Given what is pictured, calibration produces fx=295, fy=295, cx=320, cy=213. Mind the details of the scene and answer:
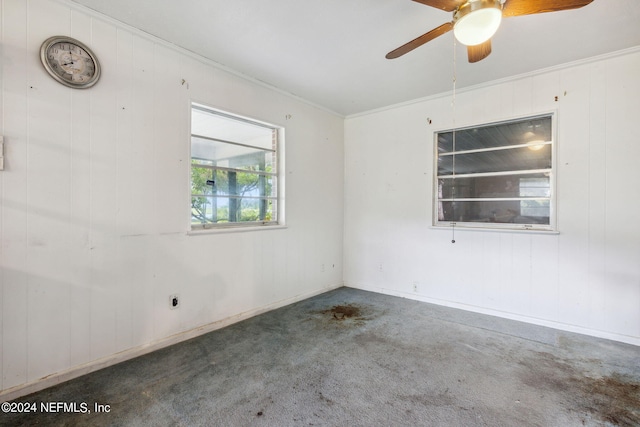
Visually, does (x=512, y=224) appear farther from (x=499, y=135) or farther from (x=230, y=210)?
(x=230, y=210)

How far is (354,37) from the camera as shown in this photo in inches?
96.9

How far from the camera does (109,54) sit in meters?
2.26

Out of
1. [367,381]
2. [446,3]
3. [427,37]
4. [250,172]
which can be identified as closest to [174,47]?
[250,172]

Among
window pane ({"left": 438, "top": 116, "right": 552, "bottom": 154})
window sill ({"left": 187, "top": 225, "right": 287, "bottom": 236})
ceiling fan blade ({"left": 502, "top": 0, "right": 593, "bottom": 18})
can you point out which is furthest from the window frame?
ceiling fan blade ({"left": 502, "top": 0, "right": 593, "bottom": 18})

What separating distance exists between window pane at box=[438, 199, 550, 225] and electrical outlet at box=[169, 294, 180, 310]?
313 cm

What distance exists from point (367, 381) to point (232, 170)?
2337 mm

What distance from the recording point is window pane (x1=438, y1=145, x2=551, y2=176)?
314cm

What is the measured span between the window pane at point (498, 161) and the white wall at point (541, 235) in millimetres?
145

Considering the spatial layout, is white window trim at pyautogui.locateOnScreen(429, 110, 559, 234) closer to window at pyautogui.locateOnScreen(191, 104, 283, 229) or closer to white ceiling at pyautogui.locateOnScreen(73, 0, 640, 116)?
white ceiling at pyautogui.locateOnScreen(73, 0, 640, 116)

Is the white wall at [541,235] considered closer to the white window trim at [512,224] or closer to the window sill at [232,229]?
the white window trim at [512,224]

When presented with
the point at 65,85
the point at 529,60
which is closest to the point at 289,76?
the point at 65,85

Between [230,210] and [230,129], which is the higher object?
[230,129]

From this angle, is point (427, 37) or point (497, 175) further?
point (497, 175)

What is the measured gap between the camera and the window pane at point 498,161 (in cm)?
314
